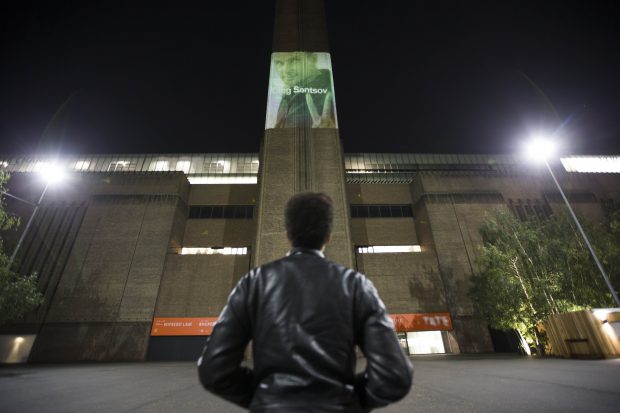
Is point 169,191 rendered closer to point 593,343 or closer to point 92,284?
point 92,284

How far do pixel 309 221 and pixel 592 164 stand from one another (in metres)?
46.7

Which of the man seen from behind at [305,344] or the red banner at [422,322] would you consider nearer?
the man seen from behind at [305,344]

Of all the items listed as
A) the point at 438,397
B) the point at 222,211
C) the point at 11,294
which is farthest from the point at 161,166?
the point at 438,397

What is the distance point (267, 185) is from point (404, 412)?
18.5 metres

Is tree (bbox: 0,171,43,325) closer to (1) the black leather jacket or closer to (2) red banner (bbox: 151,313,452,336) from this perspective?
(2) red banner (bbox: 151,313,452,336)

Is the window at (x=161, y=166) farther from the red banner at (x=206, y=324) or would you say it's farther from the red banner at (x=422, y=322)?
the red banner at (x=422, y=322)

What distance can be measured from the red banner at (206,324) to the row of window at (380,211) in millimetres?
9666

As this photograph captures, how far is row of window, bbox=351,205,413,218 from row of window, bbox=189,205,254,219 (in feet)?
34.3

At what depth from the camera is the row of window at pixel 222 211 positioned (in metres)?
27.7

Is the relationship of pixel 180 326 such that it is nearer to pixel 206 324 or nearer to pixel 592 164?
pixel 206 324

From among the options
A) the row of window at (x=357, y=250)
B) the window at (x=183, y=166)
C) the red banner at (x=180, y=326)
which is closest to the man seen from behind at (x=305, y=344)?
the red banner at (x=180, y=326)

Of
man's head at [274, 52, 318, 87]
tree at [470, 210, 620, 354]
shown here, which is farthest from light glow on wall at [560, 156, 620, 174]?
man's head at [274, 52, 318, 87]

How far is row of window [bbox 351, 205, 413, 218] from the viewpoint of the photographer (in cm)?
2777

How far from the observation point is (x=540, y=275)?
52.5 feet
